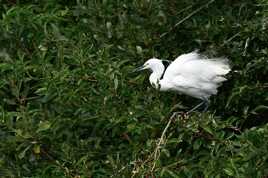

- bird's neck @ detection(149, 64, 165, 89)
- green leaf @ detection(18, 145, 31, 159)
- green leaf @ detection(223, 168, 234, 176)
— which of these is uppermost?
bird's neck @ detection(149, 64, 165, 89)

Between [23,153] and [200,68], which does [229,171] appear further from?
[23,153]

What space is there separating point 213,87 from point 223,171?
1.92 feet

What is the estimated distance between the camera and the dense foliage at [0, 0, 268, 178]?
9.88ft

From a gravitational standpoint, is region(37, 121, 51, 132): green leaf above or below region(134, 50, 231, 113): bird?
below

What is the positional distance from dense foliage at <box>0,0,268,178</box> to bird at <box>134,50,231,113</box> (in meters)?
0.06

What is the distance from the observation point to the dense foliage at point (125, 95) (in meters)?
3.01

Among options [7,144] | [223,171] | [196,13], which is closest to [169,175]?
[223,171]

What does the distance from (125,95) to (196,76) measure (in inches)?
13.9

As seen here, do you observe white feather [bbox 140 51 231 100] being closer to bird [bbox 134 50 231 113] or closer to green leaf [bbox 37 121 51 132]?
bird [bbox 134 50 231 113]

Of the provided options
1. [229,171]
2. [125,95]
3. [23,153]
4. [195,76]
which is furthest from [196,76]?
[23,153]

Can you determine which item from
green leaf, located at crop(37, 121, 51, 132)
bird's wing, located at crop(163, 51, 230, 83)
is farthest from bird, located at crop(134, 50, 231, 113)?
green leaf, located at crop(37, 121, 51, 132)

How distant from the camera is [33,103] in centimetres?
346

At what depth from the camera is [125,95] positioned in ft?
10.6

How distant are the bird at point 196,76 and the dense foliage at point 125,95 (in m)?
0.06
